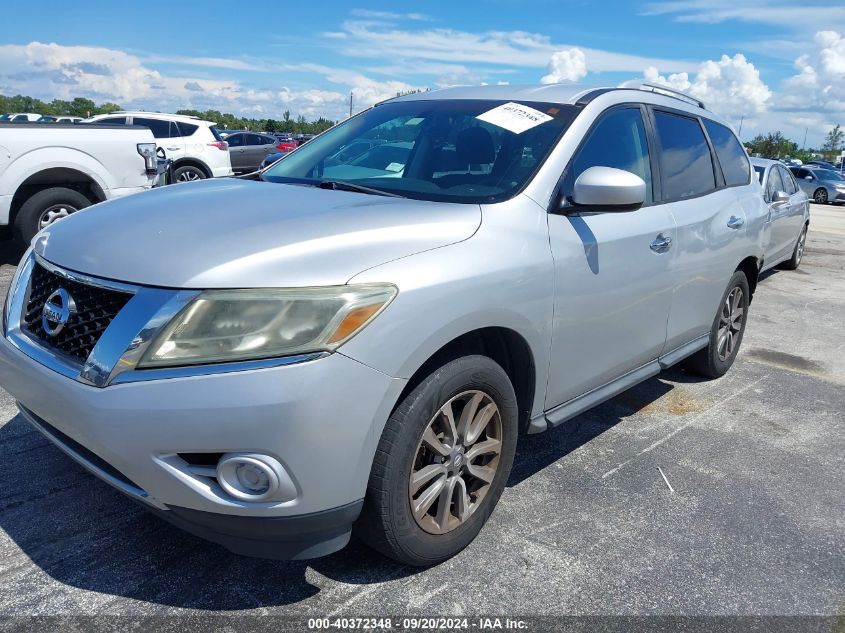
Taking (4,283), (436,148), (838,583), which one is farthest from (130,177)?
(838,583)

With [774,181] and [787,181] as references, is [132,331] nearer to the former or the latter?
[774,181]

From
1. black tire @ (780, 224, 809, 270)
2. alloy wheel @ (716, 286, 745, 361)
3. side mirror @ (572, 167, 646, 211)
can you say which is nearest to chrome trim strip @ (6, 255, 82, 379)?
side mirror @ (572, 167, 646, 211)

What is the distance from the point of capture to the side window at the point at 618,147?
3217mm

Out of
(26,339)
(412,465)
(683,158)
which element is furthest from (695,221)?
(26,339)

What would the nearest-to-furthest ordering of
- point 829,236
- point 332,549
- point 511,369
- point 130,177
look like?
point 332,549
point 511,369
point 130,177
point 829,236

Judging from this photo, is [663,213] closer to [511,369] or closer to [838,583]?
[511,369]

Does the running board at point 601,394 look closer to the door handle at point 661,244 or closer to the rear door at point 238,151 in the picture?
the door handle at point 661,244

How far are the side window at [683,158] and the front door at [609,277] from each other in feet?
0.69

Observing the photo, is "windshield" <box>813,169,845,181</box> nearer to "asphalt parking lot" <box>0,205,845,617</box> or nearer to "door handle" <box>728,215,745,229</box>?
"door handle" <box>728,215,745,229</box>

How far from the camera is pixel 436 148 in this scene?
11.1 ft

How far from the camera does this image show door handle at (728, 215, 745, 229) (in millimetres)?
4406

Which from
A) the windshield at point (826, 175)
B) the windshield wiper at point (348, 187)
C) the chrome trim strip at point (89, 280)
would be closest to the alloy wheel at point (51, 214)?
the windshield wiper at point (348, 187)

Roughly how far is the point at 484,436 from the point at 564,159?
4.06 feet

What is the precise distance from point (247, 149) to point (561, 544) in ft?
68.0
